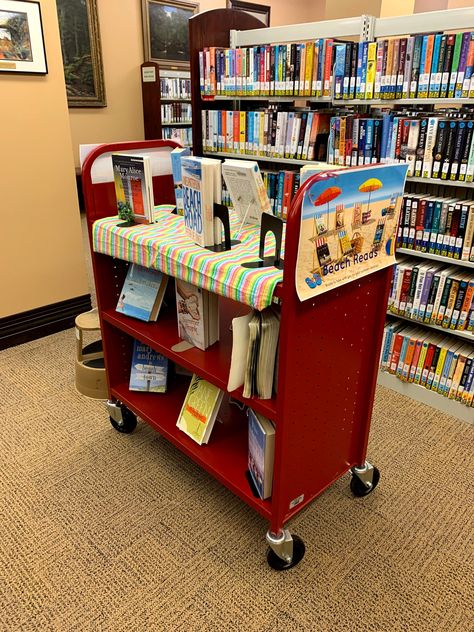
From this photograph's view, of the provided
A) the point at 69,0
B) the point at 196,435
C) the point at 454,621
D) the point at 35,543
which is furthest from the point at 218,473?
the point at 69,0

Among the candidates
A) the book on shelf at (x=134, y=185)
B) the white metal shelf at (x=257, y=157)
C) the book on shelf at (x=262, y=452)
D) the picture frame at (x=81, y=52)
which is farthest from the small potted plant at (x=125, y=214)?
the picture frame at (x=81, y=52)

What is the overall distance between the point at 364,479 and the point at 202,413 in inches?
26.1

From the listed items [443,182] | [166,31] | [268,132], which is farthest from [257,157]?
[166,31]

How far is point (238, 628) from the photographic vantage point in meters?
1.41

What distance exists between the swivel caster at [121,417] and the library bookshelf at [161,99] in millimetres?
4582

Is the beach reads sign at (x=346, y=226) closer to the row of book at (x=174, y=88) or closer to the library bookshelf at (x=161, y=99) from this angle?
the library bookshelf at (x=161, y=99)

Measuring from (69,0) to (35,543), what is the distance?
5.53 metres

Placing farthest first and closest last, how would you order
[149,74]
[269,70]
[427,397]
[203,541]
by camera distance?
[149,74] < [269,70] < [427,397] < [203,541]

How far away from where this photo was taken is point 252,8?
6.91 m

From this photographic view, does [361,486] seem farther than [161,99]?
No

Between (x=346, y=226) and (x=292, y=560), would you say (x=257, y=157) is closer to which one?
(x=346, y=226)

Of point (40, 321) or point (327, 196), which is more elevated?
point (327, 196)

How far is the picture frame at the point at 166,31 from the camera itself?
19.5 ft

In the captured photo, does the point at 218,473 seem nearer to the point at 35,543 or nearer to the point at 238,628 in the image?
the point at 238,628
